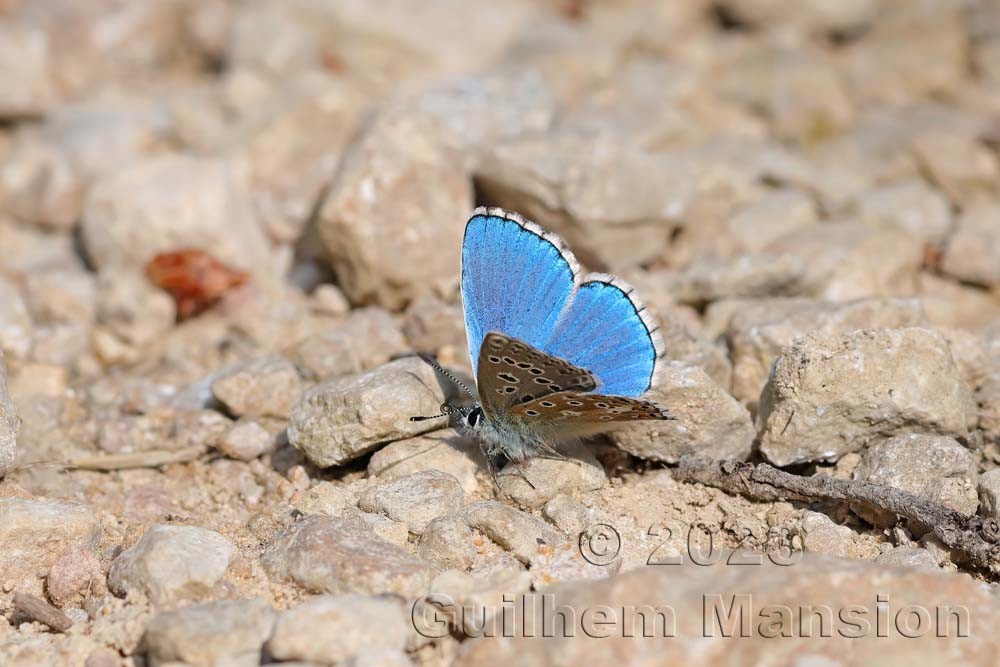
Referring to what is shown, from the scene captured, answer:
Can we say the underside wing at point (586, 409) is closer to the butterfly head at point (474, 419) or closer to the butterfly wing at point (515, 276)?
the butterfly head at point (474, 419)

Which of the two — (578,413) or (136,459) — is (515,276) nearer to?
(578,413)

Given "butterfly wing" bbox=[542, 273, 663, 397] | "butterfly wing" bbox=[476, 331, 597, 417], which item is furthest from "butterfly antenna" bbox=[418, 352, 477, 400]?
"butterfly wing" bbox=[542, 273, 663, 397]

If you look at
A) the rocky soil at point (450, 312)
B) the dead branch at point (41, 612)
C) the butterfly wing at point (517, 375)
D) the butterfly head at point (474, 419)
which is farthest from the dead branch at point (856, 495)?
the dead branch at point (41, 612)

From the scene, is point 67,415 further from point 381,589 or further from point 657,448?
point 657,448

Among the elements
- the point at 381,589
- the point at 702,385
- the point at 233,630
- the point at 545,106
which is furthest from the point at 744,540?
the point at 545,106

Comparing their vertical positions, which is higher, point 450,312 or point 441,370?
point 441,370

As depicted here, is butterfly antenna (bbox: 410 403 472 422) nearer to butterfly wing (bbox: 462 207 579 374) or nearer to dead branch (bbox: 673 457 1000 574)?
butterfly wing (bbox: 462 207 579 374)

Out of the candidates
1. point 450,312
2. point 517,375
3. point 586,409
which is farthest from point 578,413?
point 450,312
